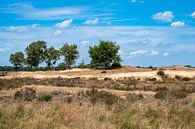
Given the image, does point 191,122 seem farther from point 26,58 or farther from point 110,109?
point 26,58

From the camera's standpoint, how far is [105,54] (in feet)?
298

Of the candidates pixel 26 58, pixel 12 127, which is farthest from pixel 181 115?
pixel 26 58

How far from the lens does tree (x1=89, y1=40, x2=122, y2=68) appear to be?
91062mm

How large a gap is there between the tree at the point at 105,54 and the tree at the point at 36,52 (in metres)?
24.2

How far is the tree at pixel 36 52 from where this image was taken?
112 m

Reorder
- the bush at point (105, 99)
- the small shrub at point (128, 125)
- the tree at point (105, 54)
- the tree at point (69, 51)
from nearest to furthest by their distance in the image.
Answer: the small shrub at point (128, 125), the bush at point (105, 99), the tree at point (105, 54), the tree at point (69, 51)

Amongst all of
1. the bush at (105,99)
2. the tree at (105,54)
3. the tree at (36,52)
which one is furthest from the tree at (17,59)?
the bush at (105,99)

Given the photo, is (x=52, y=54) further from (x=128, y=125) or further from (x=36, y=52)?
(x=128, y=125)

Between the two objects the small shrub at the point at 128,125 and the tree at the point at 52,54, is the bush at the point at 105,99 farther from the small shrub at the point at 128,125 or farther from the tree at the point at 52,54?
the tree at the point at 52,54

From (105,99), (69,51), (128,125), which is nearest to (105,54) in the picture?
(69,51)

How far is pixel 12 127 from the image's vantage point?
992cm

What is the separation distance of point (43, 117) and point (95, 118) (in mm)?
1541

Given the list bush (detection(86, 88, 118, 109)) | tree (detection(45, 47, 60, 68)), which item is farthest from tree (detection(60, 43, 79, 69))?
bush (detection(86, 88, 118, 109))

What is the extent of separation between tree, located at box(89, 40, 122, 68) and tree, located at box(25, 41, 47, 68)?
2417 centimetres
